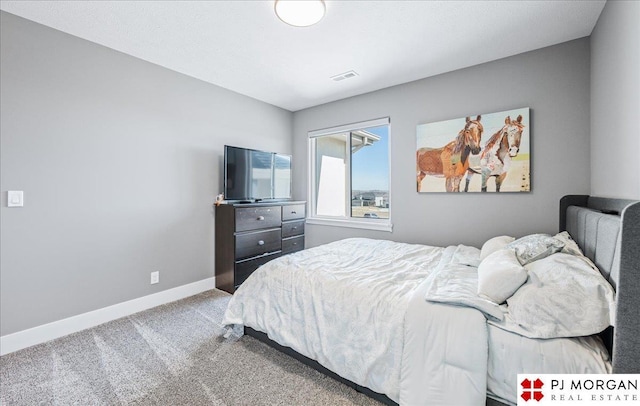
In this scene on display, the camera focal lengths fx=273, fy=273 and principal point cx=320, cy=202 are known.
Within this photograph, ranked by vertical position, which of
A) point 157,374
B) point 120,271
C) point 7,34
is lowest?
point 157,374

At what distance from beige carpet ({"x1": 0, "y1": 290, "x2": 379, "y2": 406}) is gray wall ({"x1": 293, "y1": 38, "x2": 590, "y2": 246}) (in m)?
2.16

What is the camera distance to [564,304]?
1151 mm

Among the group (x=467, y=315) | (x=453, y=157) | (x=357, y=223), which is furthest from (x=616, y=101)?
(x=357, y=223)

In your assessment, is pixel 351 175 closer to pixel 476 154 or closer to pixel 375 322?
pixel 476 154

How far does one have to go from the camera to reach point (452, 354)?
4.15ft

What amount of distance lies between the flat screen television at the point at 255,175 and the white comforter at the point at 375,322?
1.58 m

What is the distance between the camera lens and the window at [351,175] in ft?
12.4

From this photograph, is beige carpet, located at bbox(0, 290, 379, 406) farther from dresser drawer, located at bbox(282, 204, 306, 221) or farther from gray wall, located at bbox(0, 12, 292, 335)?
dresser drawer, located at bbox(282, 204, 306, 221)

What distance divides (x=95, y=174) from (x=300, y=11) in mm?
2317

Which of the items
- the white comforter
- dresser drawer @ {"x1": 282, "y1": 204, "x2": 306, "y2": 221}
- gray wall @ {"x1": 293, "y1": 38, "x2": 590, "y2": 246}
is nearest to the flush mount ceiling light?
gray wall @ {"x1": 293, "y1": 38, "x2": 590, "y2": 246}

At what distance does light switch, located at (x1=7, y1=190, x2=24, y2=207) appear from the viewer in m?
2.10

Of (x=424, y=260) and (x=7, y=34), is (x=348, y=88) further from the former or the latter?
(x=7, y=34)

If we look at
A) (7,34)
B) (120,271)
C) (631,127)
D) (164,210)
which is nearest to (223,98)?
(164,210)

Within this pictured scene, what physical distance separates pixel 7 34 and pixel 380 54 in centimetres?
305
